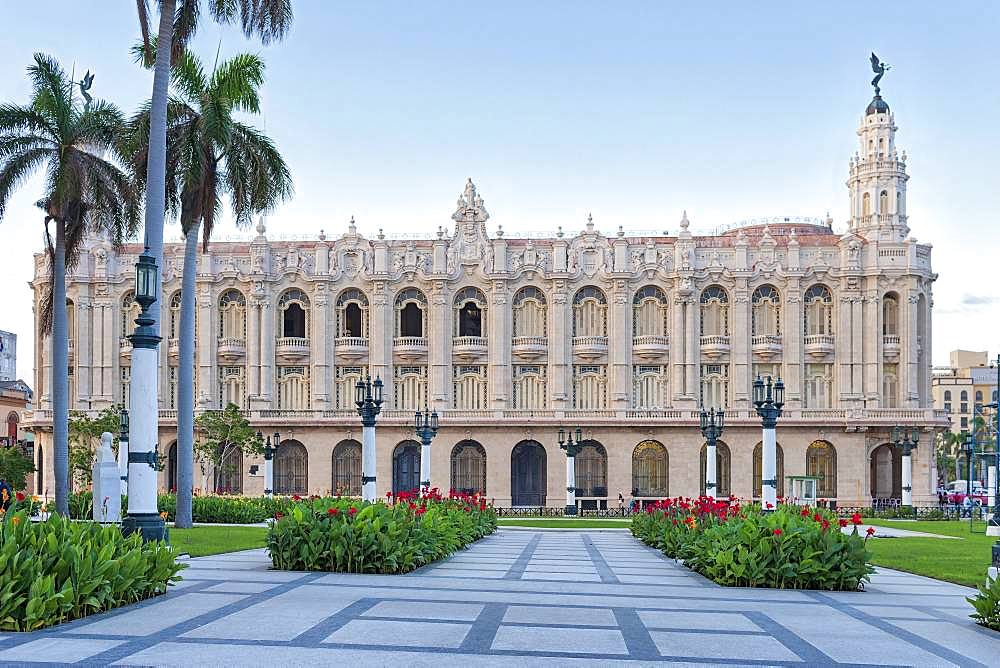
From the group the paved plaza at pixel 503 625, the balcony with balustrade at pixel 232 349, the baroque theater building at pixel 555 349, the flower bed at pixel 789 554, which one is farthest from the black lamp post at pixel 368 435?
the balcony with balustrade at pixel 232 349

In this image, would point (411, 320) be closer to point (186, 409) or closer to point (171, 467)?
point (171, 467)

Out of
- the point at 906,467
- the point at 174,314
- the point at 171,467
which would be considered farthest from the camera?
the point at 171,467

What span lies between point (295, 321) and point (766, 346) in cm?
2805

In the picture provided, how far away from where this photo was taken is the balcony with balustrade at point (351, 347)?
2778 inches

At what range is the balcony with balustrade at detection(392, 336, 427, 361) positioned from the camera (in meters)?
70.6

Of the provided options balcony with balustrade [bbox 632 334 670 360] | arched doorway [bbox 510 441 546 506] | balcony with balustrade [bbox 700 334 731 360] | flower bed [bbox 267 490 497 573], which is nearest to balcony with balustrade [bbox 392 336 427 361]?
arched doorway [bbox 510 441 546 506]

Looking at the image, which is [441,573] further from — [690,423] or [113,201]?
[690,423]

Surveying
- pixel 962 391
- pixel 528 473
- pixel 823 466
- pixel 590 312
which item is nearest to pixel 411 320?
pixel 590 312

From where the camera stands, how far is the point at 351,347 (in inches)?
2778

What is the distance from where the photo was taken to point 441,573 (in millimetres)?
A: 22531

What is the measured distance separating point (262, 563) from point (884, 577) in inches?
503

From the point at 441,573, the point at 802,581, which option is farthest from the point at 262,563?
the point at 802,581

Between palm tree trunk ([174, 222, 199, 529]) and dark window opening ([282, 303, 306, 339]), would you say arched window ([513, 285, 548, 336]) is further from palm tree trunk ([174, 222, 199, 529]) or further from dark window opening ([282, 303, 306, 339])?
palm tree trunk ([174, 222, 199, 529])

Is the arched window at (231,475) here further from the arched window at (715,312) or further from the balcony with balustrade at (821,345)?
the balcony with balustrade at (821,345)
